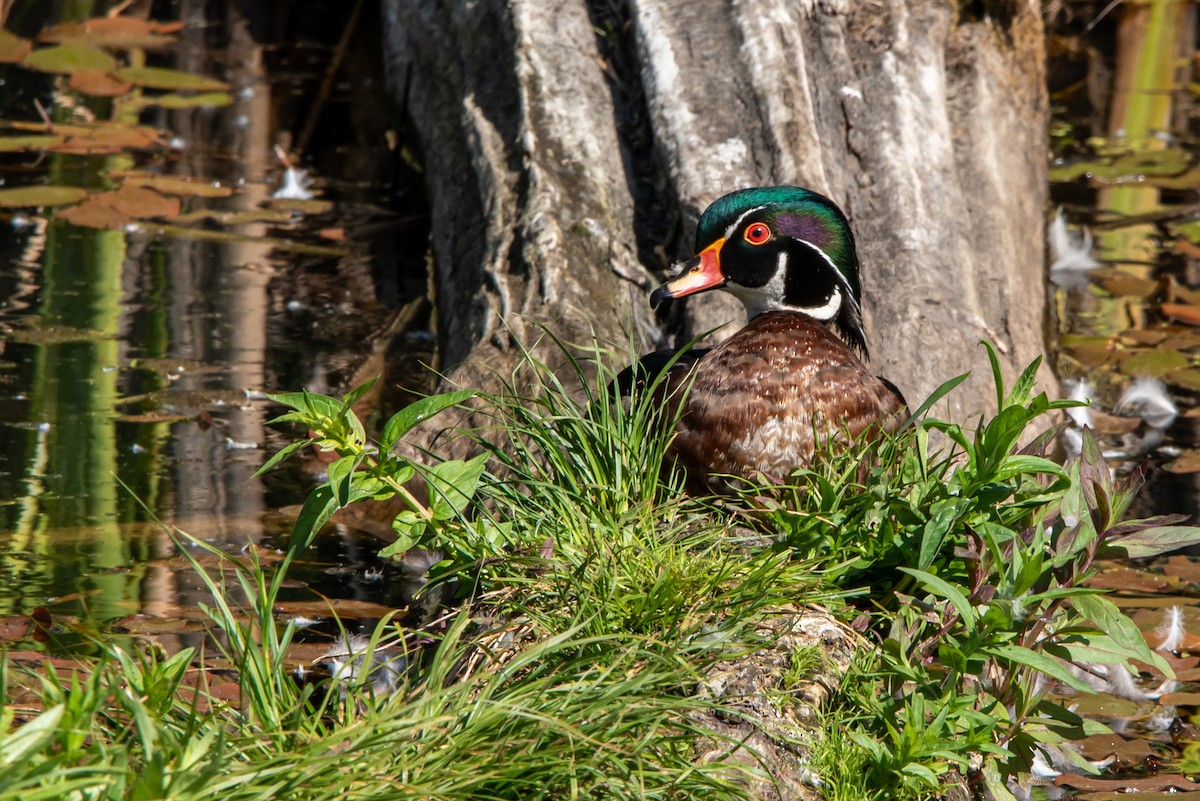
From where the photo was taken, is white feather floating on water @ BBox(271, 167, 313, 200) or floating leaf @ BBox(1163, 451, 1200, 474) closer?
floating leaf @ BBox(1163, 451, 1200, 474)

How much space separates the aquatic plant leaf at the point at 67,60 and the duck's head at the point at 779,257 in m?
5.05

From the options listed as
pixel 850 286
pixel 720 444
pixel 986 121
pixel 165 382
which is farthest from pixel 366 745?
pixel 986 121

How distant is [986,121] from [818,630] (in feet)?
10.9

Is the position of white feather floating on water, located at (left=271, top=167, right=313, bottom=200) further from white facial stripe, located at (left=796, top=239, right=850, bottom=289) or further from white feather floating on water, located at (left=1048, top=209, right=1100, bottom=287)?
white facial stripe, located at (left=796, top=239, right=850, bottom=289)

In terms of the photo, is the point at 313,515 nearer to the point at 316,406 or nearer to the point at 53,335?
the point at 316,406

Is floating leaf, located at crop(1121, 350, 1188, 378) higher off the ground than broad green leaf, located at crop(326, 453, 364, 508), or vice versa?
broad green leaf, located at crop(326, 453, 364, 508)

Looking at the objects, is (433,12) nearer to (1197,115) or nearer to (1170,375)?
(1170,375)

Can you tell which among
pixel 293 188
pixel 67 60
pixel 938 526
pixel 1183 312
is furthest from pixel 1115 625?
pixel 67 60

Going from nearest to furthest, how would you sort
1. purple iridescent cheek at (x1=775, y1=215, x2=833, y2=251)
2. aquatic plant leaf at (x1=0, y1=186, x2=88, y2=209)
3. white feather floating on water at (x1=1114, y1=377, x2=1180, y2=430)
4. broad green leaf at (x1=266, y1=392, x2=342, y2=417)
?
broad green leaf at (x1=266, y1=392, x2=342, y2=417)
purple iridescent cheek at (x1=775, y1=215, x2=833, y2=251)
white feather floating on water at (x1=1114, y1=377, x2=1180, y2=430)
aquatic plant leaf at (x1=0, y1=186, x2=88, y2=209)

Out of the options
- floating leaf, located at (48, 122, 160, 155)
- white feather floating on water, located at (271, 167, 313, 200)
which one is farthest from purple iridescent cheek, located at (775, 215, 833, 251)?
floating leaf, located at (48, 122, 160, 155)

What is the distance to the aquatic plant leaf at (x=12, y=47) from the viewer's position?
766cm

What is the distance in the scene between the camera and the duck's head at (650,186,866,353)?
11.9 feet

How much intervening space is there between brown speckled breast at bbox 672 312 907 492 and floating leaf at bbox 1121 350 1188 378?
2486 millimetres

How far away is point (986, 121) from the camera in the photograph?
17.9 feet
